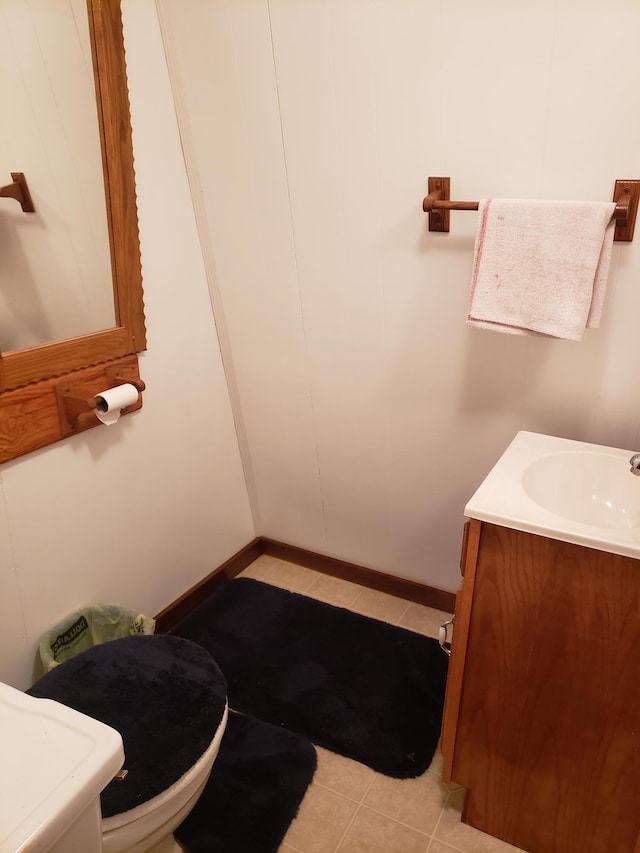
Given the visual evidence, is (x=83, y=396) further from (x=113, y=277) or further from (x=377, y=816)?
(x=377, y=816)

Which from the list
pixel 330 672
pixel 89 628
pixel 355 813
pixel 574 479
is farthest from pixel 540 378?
pixel 89 628

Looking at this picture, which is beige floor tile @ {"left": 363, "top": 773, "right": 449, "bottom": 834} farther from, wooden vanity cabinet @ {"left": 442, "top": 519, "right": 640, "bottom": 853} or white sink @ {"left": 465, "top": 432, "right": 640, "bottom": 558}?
white sink @ {"left": 465, "top": 432, "right": 640, "bottom": 558}

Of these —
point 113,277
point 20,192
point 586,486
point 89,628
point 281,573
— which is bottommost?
point 281,573

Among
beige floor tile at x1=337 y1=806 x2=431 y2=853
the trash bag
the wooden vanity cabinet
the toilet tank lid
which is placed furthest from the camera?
the trash bag

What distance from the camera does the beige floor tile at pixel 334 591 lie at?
2.04 m

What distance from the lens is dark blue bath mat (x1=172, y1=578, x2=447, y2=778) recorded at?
5.01 ft

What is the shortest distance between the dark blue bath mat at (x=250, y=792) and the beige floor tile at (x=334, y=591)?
55cm

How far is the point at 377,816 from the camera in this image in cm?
135

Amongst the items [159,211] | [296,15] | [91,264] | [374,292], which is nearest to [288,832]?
[374,292]

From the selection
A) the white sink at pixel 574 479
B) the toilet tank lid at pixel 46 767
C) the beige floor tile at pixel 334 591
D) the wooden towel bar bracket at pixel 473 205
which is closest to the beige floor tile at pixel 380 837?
the beige floor tile at pixel 334 591

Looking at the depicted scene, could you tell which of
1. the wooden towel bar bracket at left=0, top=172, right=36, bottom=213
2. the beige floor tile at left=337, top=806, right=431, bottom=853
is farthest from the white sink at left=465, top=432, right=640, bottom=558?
the wooden towel bar bracket at left=0, top=172, right=36, bottom=213

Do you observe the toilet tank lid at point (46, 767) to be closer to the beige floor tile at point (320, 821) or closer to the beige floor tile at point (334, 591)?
the beige floor tile at point (320, 821)

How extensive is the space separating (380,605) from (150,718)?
104cm

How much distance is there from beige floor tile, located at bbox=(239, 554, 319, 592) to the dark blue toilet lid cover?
852mm
